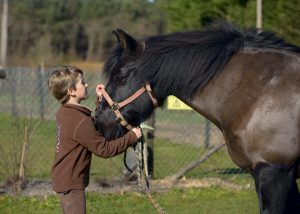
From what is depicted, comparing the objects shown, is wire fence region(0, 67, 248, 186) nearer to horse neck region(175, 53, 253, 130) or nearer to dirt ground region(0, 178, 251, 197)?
dirt ground region(0, 178, 251, 197)

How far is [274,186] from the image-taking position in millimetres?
4703

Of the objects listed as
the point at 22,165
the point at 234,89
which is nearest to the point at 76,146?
the point at 234,89

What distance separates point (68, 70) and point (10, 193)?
4.02 metres

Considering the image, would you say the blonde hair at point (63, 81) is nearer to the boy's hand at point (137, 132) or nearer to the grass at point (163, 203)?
the boy's hand at point (137, 132)

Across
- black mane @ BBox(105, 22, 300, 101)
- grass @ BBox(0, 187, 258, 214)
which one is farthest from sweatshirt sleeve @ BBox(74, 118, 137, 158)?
grass @ BBox(0, 187, 258, 214)

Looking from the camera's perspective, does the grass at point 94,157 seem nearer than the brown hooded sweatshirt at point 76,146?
No

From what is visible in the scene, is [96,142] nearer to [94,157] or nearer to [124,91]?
[124,91]

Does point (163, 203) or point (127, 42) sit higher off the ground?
point (127, 42)

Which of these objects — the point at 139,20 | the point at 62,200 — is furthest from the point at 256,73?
the point at 139,20

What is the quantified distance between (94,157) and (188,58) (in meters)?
7.00

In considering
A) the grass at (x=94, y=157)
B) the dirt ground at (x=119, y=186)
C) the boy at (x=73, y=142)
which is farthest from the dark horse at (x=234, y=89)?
the grass at (x=94, y=157)

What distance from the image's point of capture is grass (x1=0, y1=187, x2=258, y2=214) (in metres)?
7.41

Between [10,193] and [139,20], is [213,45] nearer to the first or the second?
[10,193]

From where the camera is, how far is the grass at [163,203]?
741 cm
